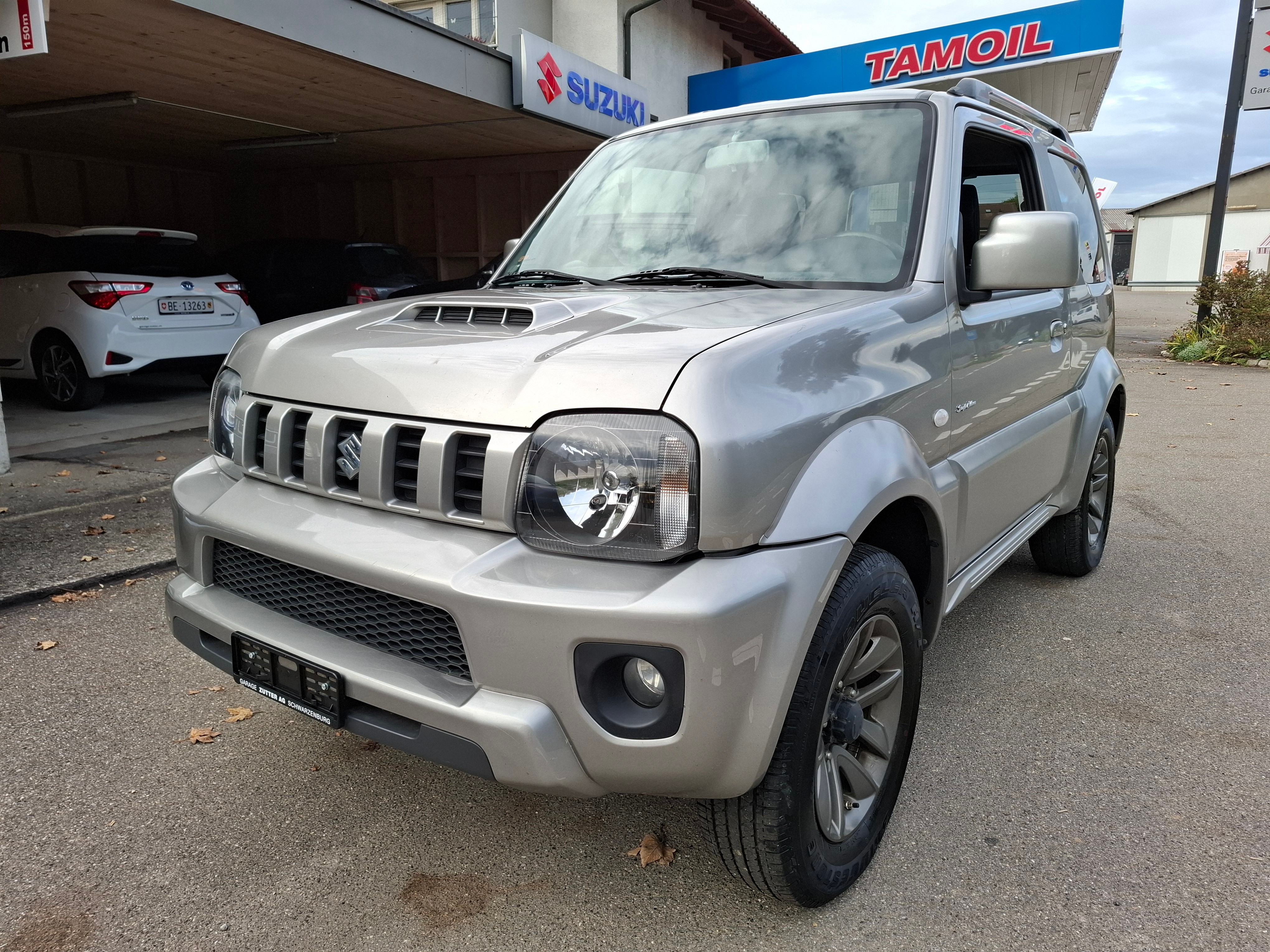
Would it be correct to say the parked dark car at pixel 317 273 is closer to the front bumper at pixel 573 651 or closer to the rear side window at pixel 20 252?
the rear side window at pixel 20 252

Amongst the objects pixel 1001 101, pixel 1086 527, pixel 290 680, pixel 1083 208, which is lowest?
pixel 1086 527

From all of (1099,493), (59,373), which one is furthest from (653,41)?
(1099,493)

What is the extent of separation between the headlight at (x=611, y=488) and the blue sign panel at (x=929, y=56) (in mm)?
13189

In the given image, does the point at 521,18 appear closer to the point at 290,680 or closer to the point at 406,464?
the point at 406,464

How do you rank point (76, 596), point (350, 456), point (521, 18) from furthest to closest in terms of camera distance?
point (521, 18), point (76, 596), point (350, 456)

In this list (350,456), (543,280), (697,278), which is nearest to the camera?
(350,456)

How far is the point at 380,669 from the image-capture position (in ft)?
6.39

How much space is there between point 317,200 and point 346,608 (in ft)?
53.3

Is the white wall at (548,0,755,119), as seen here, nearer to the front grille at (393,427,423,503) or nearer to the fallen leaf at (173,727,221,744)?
the fallen leaf at (173,727,221,744)

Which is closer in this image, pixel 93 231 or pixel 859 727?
pixel 859 727

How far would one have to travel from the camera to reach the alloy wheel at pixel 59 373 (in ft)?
28.6

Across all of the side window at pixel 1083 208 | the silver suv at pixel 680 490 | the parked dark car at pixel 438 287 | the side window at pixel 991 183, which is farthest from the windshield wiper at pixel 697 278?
the parked dark car at pixel 438 287

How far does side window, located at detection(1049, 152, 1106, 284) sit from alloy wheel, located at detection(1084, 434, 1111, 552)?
78cm

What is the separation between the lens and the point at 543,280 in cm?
305
